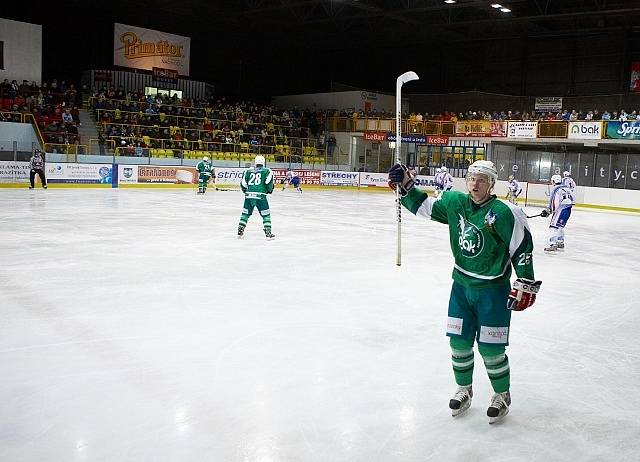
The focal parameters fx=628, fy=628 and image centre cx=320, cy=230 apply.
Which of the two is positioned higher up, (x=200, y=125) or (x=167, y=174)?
(x=200, y=125)

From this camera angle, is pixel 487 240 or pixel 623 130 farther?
pixel 623 130

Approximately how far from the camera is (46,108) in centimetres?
2453

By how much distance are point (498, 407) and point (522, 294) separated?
0.70 metres

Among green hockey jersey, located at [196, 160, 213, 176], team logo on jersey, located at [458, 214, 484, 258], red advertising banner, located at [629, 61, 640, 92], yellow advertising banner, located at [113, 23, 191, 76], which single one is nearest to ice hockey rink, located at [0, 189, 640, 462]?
team logo on jersey, located at [458, 214, 484, 258]

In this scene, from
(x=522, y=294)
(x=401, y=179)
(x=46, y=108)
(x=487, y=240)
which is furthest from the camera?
(x=46, y=108)

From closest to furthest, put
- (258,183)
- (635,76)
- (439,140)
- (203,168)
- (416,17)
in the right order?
(258,183) < (203,168) < (439,140) < (635,76) < (416,17)

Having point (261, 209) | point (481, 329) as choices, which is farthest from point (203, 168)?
point (481, 329)

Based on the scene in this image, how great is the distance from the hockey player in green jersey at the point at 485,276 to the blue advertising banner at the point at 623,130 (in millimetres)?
23899

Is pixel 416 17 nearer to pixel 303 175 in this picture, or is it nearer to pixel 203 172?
pixel 303 175

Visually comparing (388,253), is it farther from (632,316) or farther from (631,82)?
(631,82)

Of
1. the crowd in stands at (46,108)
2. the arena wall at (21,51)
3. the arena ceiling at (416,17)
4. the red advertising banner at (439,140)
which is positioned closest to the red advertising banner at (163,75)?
the arena ceiling at (416,17)

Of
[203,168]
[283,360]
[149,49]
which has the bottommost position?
[283,360]

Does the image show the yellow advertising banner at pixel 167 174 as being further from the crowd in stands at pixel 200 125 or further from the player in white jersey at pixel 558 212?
the player in white jersey at pixel 558 212

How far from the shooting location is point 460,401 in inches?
142
